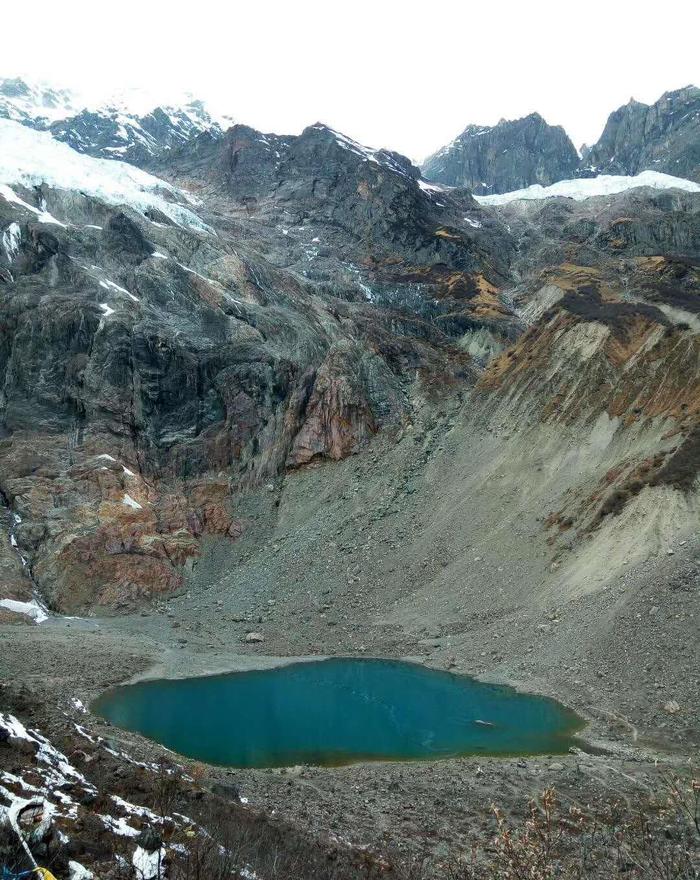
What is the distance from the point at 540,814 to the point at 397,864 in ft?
20.2

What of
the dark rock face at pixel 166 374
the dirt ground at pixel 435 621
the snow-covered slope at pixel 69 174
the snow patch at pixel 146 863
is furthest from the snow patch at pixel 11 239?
the snow patch at pixel 146 863

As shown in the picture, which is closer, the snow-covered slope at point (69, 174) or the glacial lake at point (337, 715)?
the glacial lake at point (337, 715)

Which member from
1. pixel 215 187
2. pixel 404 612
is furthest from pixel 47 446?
pixel 215 187

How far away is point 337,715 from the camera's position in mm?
32250

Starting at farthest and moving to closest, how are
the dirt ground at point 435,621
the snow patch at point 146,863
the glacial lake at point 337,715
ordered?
1. the glacial lake at point 337,715
2. the dirt ground at point 435,621
3. the snow patch at point 146,863

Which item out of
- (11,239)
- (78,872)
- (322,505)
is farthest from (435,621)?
(11,239)

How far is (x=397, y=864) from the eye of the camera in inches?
627

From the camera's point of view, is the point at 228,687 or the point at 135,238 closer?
the point at 228,687

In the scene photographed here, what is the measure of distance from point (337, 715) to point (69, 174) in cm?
9457

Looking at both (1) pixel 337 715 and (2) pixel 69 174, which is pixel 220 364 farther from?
(1) pixel 337 715

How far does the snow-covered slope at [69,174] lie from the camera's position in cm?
9588

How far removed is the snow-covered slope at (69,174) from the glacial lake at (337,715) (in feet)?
263

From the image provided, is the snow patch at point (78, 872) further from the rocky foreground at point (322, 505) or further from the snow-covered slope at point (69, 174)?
Answer: the snow-covered slope at point (69, 174)

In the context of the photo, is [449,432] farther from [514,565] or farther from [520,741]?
[520,741]
